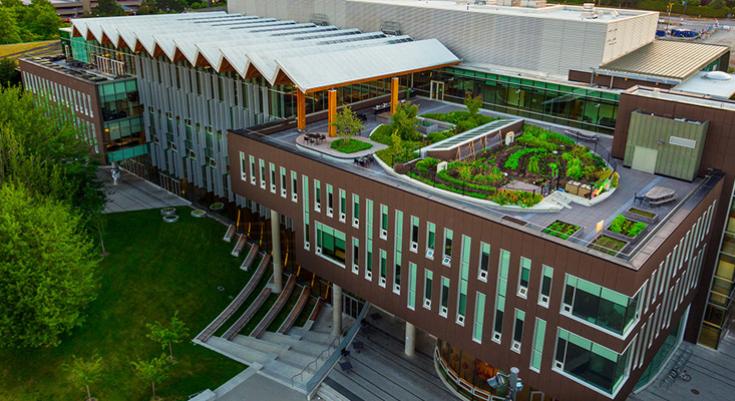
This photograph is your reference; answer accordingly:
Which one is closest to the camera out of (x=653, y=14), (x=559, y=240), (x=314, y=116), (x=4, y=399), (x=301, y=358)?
(x=559, y=240)

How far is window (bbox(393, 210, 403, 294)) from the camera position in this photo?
37.0 metres

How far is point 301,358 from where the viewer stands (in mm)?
43719

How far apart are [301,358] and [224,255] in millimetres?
15851

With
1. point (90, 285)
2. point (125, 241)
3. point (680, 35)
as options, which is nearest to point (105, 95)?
point (125, 241)

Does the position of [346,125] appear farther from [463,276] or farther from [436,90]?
[436,90]

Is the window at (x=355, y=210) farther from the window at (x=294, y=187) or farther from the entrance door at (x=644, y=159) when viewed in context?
the entrance door at (x=644, y=159)

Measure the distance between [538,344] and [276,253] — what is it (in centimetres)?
2487

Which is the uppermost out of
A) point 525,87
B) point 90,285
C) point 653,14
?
point 653,14

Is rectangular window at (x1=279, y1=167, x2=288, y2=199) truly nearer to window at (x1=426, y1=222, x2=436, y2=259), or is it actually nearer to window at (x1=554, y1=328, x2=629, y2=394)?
window at (x1=426, y1=222, x2=436, y2=259)

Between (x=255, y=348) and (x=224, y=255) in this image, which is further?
(x=224, y=255)

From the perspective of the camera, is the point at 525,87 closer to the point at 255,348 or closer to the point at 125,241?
the point at 255,348

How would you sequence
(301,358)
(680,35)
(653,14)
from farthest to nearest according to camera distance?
(680,35), (653,14), (301,358)

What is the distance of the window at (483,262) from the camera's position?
3297 cm

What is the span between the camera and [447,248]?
35.0 metres
